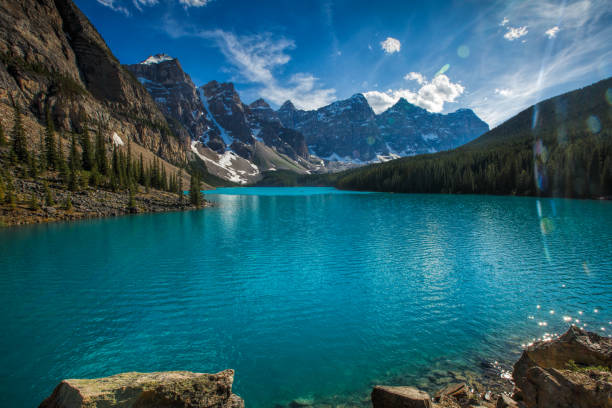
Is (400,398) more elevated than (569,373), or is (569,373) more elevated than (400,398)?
(569,373)

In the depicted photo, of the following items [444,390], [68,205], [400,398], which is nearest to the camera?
[400,398]

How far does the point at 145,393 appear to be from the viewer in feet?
16.8

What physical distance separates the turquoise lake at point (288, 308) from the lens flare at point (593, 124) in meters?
150

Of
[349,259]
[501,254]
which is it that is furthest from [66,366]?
[501,254]

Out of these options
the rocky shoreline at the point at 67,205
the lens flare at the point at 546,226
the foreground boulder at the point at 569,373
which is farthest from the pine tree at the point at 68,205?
the lens flare at the point at 546,226

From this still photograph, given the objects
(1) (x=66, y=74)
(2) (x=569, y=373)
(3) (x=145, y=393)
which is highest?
(1) (x=66, y=74)

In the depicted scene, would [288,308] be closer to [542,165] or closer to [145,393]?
[145,393]

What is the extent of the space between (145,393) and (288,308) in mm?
9829

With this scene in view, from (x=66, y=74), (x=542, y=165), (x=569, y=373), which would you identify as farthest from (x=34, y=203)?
(x=542, y=165)

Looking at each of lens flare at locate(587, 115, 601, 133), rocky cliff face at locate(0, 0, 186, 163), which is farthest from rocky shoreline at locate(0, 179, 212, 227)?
lens flare at locate(587, 115, 601, 133)

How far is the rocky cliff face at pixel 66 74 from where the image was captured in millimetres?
88562

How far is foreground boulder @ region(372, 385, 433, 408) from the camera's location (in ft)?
18.7

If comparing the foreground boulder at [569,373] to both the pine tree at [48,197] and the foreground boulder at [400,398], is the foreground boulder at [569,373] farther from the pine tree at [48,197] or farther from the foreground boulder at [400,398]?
the pine tree at [48,197]

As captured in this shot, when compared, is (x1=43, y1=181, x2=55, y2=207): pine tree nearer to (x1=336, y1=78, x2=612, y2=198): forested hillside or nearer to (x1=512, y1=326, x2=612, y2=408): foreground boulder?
(x1=512, y1=326, x2=612, y2=408): foreground boulder
